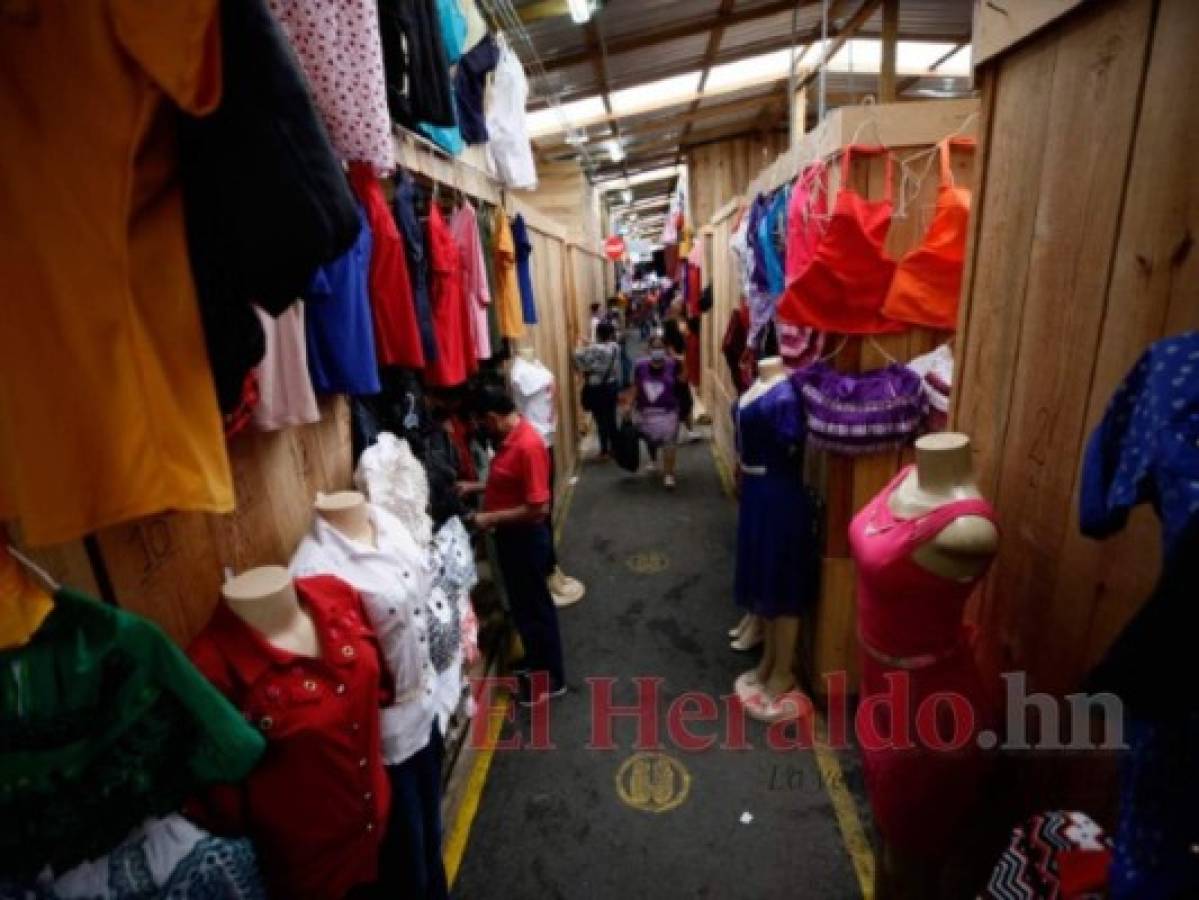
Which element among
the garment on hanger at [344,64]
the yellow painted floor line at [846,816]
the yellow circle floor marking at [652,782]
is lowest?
the yellow painted floor line at [846,816]

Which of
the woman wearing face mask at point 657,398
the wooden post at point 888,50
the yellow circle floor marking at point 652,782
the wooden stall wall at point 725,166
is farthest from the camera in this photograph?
the wooden stall wall at point 725,166

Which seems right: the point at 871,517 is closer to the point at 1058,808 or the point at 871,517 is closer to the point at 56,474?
the point at 1058,808

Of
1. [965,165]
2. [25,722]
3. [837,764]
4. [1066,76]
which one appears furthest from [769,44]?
[25,722]

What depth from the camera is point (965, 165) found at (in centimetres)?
252

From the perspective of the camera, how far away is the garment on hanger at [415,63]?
208 centimetres

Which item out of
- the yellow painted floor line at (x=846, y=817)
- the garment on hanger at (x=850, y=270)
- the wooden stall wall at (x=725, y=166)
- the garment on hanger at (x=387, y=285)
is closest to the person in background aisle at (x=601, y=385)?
the garment on hanger at (x=850, y=270)

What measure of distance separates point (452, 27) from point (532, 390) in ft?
6.88

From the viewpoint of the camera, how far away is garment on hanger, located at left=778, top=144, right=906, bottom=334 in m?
2.47

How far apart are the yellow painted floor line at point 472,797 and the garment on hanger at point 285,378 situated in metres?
1.74

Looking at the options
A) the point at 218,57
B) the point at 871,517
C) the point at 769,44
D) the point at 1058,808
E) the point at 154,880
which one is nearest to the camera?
the point at 218,57

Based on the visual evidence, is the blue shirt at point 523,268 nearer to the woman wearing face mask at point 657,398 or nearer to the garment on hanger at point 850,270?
the woman wearing face mask at point 657,398

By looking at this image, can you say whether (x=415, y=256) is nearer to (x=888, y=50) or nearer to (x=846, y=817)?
(x=888, y=50)

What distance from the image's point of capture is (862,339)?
269 centimetres

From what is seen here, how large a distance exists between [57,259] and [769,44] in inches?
281
